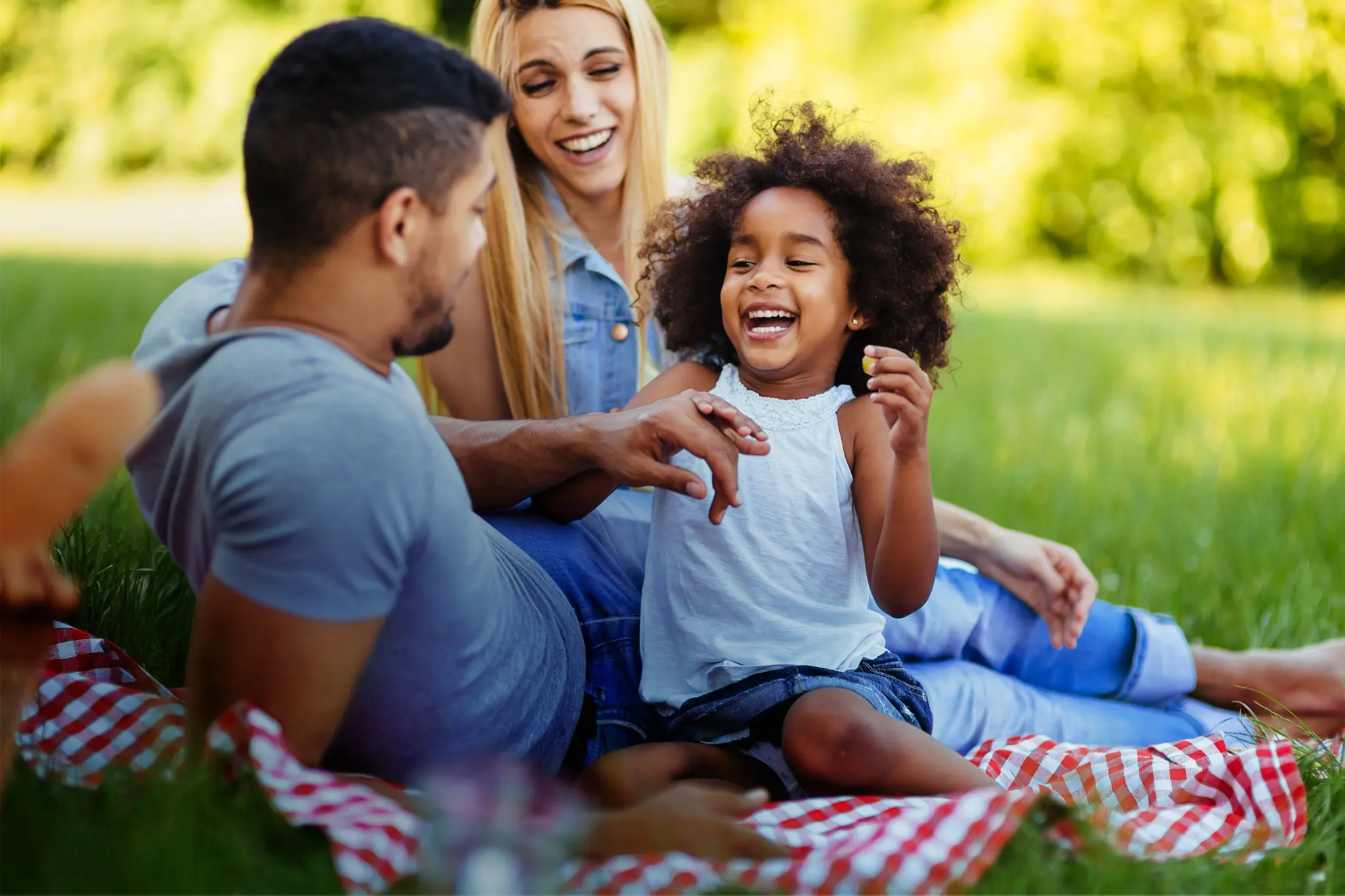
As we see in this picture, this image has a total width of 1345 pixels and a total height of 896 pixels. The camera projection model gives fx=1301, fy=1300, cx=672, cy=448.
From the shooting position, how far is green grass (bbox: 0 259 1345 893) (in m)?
1.59

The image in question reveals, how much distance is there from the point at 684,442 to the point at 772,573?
34 cm

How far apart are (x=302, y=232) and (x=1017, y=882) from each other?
4.04 feet

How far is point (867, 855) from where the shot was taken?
5.58 ft

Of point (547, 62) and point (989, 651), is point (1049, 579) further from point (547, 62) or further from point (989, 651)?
point (547, 62)

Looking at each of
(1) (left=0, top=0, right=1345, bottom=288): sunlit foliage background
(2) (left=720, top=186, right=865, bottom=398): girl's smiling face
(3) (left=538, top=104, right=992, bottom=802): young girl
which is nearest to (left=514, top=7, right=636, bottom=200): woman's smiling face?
(3) (left=538, top=104, right=992, bottom=802): young girl

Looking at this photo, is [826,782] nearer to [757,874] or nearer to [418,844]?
[757,874]

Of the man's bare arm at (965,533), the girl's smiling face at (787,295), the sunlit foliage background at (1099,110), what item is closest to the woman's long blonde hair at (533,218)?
the girl's smiling face at (787,295)

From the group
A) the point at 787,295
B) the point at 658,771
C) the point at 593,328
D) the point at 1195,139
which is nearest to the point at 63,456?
the point at 658,771

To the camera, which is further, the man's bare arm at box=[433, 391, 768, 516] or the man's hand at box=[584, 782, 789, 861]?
the man's bare arm at box=[433, 391, 768, 516]

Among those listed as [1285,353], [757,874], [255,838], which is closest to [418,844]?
[255,838]

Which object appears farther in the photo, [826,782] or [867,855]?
[826,782]

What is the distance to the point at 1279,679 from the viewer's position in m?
2.81

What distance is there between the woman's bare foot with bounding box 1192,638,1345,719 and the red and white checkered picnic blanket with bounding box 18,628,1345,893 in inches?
17.9

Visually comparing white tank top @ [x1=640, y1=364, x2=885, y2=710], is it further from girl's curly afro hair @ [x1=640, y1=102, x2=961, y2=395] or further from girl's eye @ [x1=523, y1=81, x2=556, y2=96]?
girl's eye @ [x1=523, y1=81, x2=556, y2=96]
